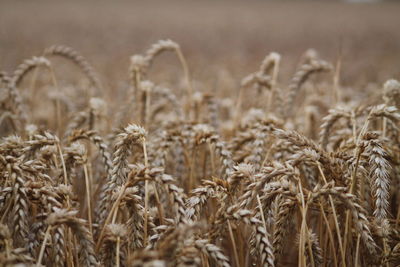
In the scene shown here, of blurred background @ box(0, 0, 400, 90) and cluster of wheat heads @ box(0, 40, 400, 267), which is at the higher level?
blurred background @ box(0, 0, 400, 90)

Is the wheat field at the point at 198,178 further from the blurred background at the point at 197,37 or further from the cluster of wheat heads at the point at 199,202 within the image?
the blurred background at the point at 197,37

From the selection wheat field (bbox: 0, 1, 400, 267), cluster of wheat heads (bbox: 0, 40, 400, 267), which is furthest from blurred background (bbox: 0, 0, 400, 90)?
cluster of wheat heads (bbox: 0, 40, 400, 267)

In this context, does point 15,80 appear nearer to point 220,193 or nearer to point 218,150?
point 218,150

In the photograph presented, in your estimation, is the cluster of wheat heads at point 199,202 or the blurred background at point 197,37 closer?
the cluster of wheat heads at point 199,202

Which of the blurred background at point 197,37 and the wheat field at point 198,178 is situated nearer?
the wheat field at point 198,178

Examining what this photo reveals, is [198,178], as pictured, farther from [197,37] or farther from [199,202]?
[197,37]

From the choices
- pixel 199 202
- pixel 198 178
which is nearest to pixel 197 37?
pixel 198 178

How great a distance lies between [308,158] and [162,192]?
100 centimetres

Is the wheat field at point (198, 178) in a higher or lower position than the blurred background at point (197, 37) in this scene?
lower

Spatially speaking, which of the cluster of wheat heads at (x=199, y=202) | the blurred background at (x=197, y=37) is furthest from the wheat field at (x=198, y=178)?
the blurred background at (x=197, y=37)

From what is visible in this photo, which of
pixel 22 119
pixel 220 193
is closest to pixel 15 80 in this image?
pixel 22 119

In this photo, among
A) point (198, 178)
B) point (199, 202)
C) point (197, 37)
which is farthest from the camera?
point (197, 37)

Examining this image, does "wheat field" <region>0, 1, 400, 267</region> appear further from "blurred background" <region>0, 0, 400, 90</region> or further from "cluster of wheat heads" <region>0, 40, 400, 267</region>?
"blurred background" <region>0, 0, 400, 90</region>

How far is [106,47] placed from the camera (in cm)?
1432
